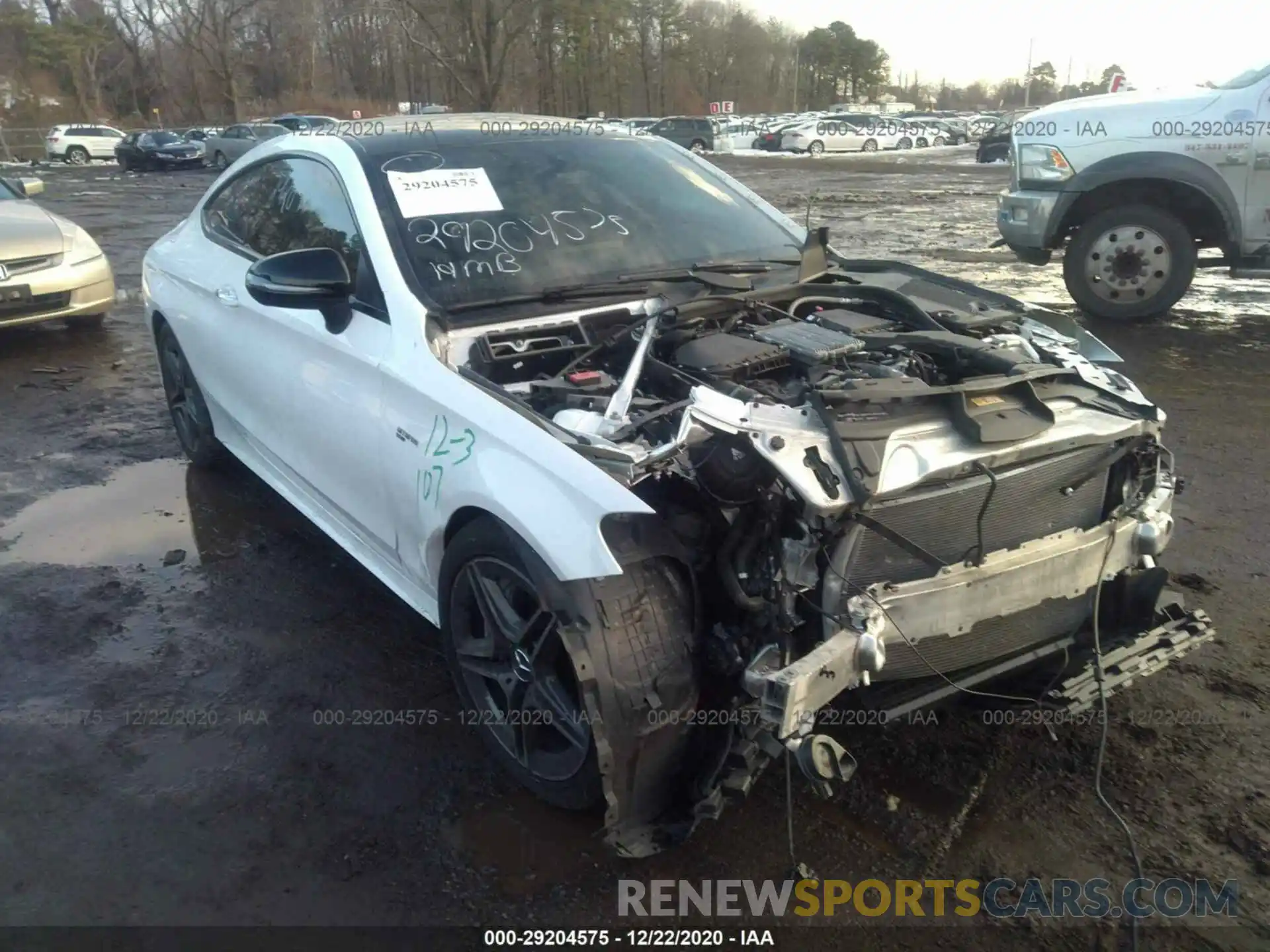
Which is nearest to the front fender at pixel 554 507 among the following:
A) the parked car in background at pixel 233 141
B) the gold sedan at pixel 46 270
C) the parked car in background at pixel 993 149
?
the gold sedan at pixel 46 270

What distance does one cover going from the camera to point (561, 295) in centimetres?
322

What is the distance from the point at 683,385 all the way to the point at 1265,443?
3.98 meters

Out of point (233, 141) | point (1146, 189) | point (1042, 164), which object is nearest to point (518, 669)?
point (1042, 164)

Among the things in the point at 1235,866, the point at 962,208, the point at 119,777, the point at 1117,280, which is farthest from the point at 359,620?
the point at 962,208

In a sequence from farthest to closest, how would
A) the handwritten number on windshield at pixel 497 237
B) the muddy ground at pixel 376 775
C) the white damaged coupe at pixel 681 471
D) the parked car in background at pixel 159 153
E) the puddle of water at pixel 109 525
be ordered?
the parked car in background at pixel 159 153, the puddle of water at pixel 109 525, the handwritten number on windshield at pixel 497 237, the muddy ground at pixel 376 775, the white damaged coupe at pixel 681 471

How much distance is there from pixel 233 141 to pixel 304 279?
104ft

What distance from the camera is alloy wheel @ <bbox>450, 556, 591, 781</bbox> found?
2.51 meters

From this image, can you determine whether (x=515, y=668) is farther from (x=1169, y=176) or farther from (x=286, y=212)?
(x=1169, y=176)

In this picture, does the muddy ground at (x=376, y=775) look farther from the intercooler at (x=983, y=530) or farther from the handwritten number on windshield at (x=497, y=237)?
the handwritten number on windshield at (x=497, y=237)

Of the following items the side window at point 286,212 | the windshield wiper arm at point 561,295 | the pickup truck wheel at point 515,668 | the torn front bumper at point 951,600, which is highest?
the side window at point 286,212

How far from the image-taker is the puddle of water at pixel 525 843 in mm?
2471

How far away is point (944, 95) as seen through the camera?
102 m

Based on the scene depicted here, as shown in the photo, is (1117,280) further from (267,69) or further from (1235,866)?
(267,69)

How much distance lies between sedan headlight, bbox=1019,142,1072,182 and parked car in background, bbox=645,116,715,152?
1224 inches
